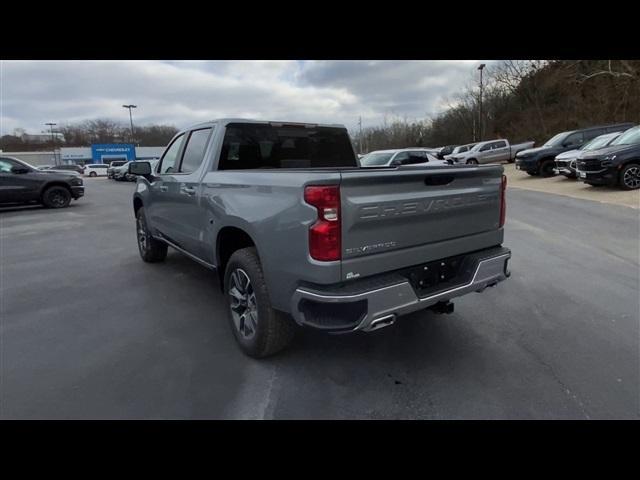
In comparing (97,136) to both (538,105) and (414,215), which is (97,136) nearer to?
(538,105)

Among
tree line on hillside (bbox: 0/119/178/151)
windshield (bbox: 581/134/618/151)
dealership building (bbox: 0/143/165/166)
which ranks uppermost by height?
tree line on hillside (bbox: 0/119/178/151)

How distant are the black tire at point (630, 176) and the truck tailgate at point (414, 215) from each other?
10409 millimetres

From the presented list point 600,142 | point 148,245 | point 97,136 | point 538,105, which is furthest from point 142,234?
point 97,136

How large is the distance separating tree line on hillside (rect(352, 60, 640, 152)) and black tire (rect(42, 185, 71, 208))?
55.4 ft

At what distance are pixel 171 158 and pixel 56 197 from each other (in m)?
11.4

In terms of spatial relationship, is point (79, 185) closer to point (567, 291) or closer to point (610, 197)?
point (567, 291)

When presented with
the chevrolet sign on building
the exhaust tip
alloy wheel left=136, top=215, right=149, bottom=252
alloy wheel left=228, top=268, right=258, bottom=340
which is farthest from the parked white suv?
the exhaust tip

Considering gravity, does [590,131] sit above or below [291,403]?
above

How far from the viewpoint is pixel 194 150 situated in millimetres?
4324

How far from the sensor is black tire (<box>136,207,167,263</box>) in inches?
232

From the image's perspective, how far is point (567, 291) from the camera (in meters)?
4.50

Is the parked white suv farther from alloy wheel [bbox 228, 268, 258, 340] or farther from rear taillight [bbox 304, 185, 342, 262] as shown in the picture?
rear taillight [bbox 304, 185, 342, 262]

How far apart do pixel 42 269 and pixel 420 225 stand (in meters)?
6.01
